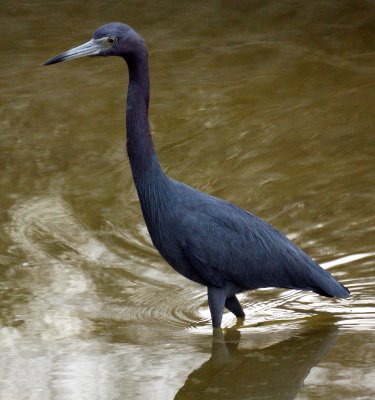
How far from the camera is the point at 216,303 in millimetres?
5746

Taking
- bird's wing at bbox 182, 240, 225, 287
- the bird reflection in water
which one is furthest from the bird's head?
the bird reflection in water

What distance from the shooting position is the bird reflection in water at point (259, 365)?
5148mm

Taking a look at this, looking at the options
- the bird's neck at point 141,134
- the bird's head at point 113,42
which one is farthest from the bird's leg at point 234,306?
the bird's head at point 113,42

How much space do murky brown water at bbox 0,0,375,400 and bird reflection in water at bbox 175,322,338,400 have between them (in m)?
0.01

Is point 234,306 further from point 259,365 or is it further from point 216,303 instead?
point 259,365

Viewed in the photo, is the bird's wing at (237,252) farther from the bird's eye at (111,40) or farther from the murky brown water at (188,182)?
the bird's eye at (111,40)

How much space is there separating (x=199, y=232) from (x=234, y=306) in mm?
518

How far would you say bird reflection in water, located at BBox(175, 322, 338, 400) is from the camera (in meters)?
5.15

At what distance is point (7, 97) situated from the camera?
996 cm

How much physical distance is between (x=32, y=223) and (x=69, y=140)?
5.67 feet

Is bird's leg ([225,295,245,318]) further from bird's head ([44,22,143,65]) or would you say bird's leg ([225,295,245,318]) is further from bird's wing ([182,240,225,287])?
bird's head ([44,22,143,65])

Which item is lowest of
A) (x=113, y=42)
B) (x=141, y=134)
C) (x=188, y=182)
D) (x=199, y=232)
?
(x=199, y=232)

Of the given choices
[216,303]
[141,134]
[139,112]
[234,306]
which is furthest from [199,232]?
[139,112]

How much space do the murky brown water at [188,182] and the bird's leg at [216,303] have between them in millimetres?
122
